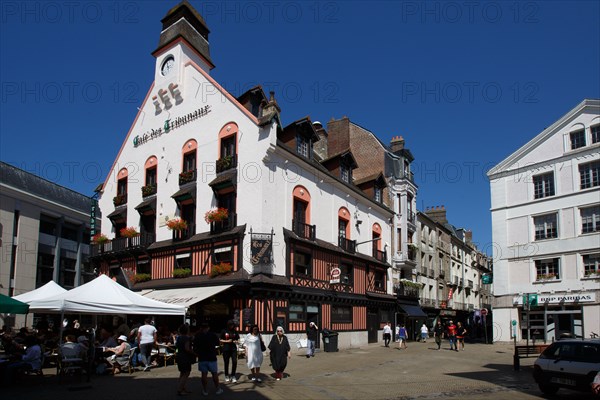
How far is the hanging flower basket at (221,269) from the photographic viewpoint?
22016 mm

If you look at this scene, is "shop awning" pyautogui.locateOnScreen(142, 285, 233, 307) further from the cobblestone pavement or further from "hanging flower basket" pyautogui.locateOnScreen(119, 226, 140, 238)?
"hanging flower basket" pyautogui.locateOnScreen(119, 226, 140, 238)

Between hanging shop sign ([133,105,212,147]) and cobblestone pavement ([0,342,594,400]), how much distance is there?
43.4ft

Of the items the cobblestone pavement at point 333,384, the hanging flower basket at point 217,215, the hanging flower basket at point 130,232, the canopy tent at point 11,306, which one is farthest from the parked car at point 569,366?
the hanging flower basket at point 130,232

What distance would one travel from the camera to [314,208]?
85.5ft

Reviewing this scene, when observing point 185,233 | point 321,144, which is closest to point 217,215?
point 185,233

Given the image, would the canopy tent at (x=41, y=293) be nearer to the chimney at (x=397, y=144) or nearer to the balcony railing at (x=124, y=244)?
the balcony railing at (x=124, y=244)

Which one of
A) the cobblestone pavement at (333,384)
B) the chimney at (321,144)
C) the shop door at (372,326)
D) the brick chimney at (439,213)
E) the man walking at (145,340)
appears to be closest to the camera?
the cobblestone pavement at (333,384)

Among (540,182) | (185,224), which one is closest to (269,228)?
(185,224)

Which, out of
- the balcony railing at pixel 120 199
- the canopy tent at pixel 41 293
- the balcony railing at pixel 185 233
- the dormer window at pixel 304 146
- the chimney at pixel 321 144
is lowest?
the canopy tent at pixel 41 293

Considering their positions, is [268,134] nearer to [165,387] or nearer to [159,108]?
[159,108]

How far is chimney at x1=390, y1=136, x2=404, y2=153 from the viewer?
39569mm

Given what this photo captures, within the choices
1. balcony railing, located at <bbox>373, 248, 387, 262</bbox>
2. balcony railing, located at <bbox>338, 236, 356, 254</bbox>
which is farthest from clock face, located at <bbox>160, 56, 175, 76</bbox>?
balcony railing, located at <bbox>373, 248, 387, 262</bbox>

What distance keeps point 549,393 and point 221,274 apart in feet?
46.0

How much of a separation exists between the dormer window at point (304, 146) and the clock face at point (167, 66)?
7.99 metres
